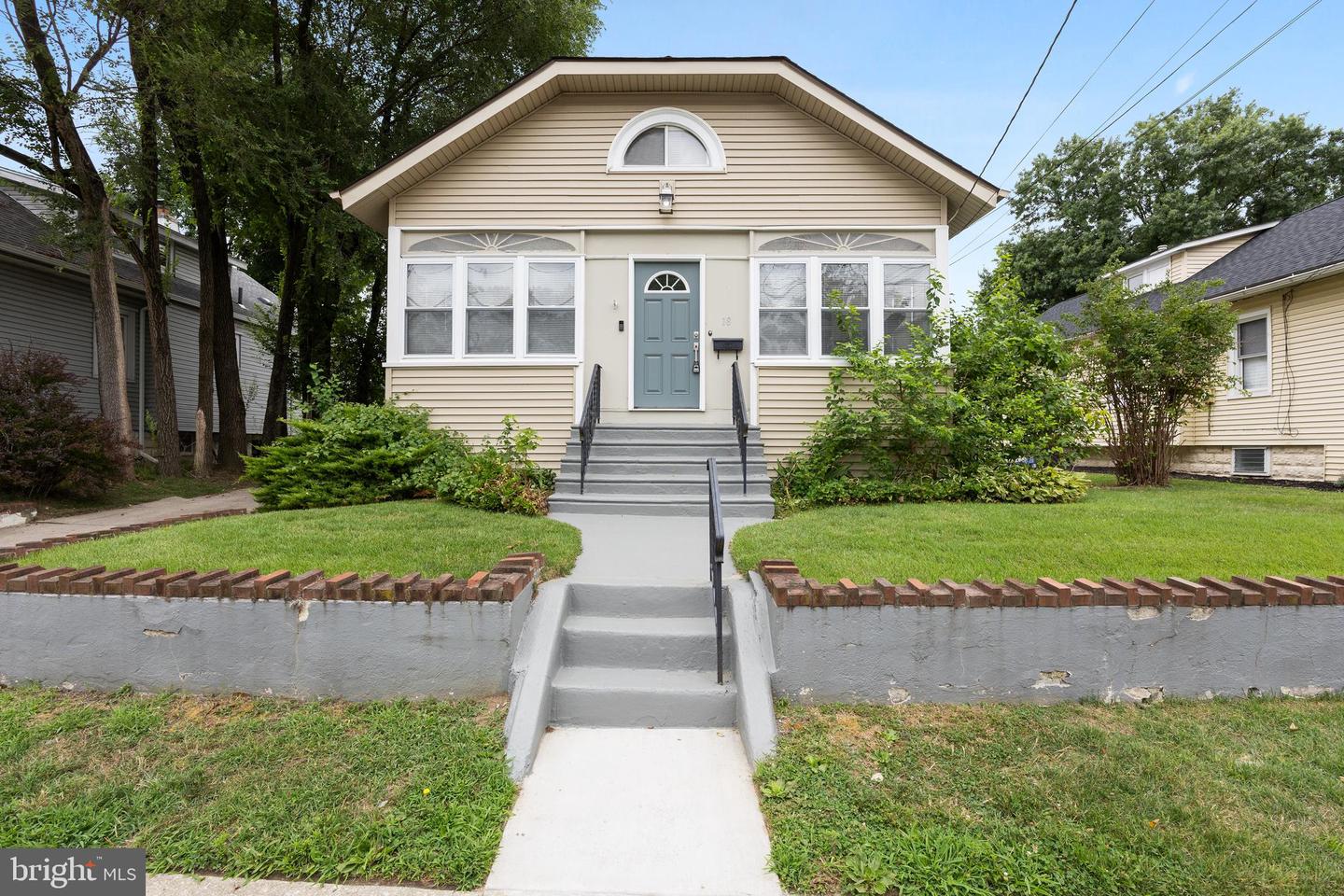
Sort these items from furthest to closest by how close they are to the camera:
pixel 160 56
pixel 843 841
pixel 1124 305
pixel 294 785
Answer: pixel 160 56 < pixel 1124 305 < pixel 294 785 < pixel 843 841

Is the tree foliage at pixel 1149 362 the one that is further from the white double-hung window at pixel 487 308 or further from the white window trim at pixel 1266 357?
the white double-hung window at pixel 487 308

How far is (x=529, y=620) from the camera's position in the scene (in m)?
3.53

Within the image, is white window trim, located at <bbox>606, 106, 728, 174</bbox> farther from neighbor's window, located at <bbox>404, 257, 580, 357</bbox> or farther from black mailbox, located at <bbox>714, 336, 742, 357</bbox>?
black mailbox, located at <bbox>714, 336, 742, 357</bbox>

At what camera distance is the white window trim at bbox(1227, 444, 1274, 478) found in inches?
430

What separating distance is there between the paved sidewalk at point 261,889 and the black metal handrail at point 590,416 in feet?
15.2

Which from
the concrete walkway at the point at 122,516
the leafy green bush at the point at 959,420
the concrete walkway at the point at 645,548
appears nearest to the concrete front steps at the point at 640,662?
the concrete walkway at the point at 645,548

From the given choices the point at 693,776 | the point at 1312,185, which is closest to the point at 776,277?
the point at 693,776

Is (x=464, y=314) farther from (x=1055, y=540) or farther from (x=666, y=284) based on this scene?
(x=1055, y=540)

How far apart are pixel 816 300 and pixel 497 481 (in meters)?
4.54

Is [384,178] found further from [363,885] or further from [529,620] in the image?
[363,885]

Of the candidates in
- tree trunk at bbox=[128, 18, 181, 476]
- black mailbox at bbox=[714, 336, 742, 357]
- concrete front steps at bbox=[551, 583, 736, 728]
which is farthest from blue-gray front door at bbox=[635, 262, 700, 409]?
tree trunk at bbox=[128, 18, 181, 476]

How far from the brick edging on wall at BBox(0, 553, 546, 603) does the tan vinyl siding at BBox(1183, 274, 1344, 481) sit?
504 inches

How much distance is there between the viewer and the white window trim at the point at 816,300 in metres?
7.98

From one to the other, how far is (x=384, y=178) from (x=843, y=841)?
27.3 feet
